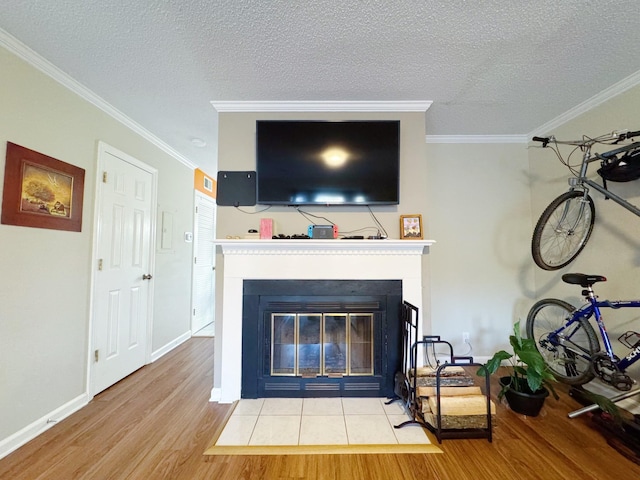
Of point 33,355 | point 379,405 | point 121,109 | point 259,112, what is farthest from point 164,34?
point 379,405

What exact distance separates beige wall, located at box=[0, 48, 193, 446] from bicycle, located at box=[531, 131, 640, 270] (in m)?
3.49

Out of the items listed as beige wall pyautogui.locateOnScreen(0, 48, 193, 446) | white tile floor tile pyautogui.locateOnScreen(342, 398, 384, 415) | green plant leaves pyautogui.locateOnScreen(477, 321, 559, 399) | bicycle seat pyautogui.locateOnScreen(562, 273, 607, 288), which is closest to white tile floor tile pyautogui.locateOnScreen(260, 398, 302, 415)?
white tile floor tile pyautogui.locateOnScreen(342, 398, 384, 415)

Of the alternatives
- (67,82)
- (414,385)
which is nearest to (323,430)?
(414,385)

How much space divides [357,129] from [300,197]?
717 mm

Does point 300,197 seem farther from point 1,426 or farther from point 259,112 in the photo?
point 1,426

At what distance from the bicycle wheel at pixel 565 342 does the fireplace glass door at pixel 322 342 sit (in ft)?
4.95

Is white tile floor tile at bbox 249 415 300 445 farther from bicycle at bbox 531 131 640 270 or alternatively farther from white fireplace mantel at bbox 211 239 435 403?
bicycle at bbox 531 131 640 270

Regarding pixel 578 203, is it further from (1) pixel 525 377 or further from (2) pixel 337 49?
(2) pixel 337 49

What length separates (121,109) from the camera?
94.6 inches

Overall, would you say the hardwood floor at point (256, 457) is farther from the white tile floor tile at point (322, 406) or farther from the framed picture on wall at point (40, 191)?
the framed picture on wall at point (40, 191)

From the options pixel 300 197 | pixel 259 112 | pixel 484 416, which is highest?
pixel 259 112

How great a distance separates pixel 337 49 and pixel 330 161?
2.48ft

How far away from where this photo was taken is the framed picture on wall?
1615 millimetres

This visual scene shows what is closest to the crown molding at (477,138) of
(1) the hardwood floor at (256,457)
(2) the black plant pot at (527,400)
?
(2) the black plant pot at (527,400)
